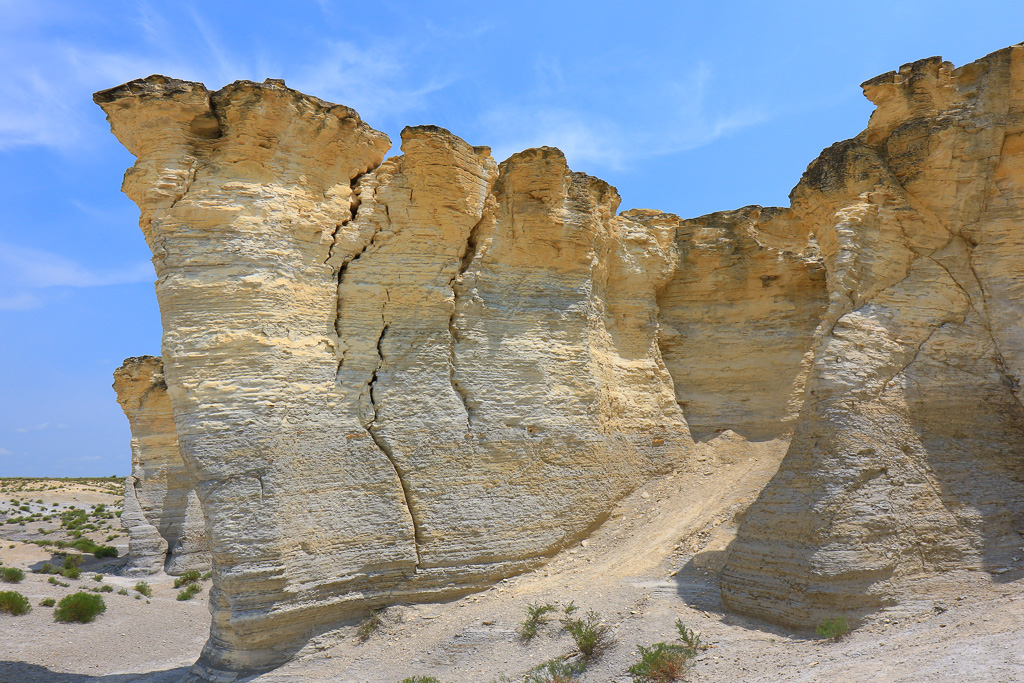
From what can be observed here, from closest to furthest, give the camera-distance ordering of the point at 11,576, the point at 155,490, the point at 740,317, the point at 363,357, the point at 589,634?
the point at 589,634 < the point at 363,357 < the point at 740,317 < the point at 11,576 < the point at 155,490

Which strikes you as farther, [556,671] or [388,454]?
[388,454]

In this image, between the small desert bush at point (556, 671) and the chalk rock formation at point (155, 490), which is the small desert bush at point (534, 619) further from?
the chalk rock formation at point (155, 490)

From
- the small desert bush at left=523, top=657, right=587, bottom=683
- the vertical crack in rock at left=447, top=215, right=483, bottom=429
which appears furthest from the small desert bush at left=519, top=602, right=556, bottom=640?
the vertical crack in rock at left=447, top=215, right=483, bottom=429

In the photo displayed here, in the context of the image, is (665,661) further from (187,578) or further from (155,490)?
(155,490)

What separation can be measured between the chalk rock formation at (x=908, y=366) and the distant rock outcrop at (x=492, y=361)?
3 centimetres

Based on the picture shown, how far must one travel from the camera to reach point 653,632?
638 cm

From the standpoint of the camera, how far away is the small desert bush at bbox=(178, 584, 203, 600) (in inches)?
551

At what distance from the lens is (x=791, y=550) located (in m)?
6.39

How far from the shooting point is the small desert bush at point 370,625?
7254 mm

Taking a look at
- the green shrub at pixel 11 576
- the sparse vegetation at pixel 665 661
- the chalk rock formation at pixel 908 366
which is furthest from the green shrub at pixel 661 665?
the green shrub at pixel 11 576

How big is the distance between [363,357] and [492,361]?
183 cm

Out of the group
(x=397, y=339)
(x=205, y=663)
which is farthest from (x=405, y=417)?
(x=205, y=663)

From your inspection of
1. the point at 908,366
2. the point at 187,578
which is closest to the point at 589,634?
the point at 908,366

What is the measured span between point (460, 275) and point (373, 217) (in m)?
1.48
